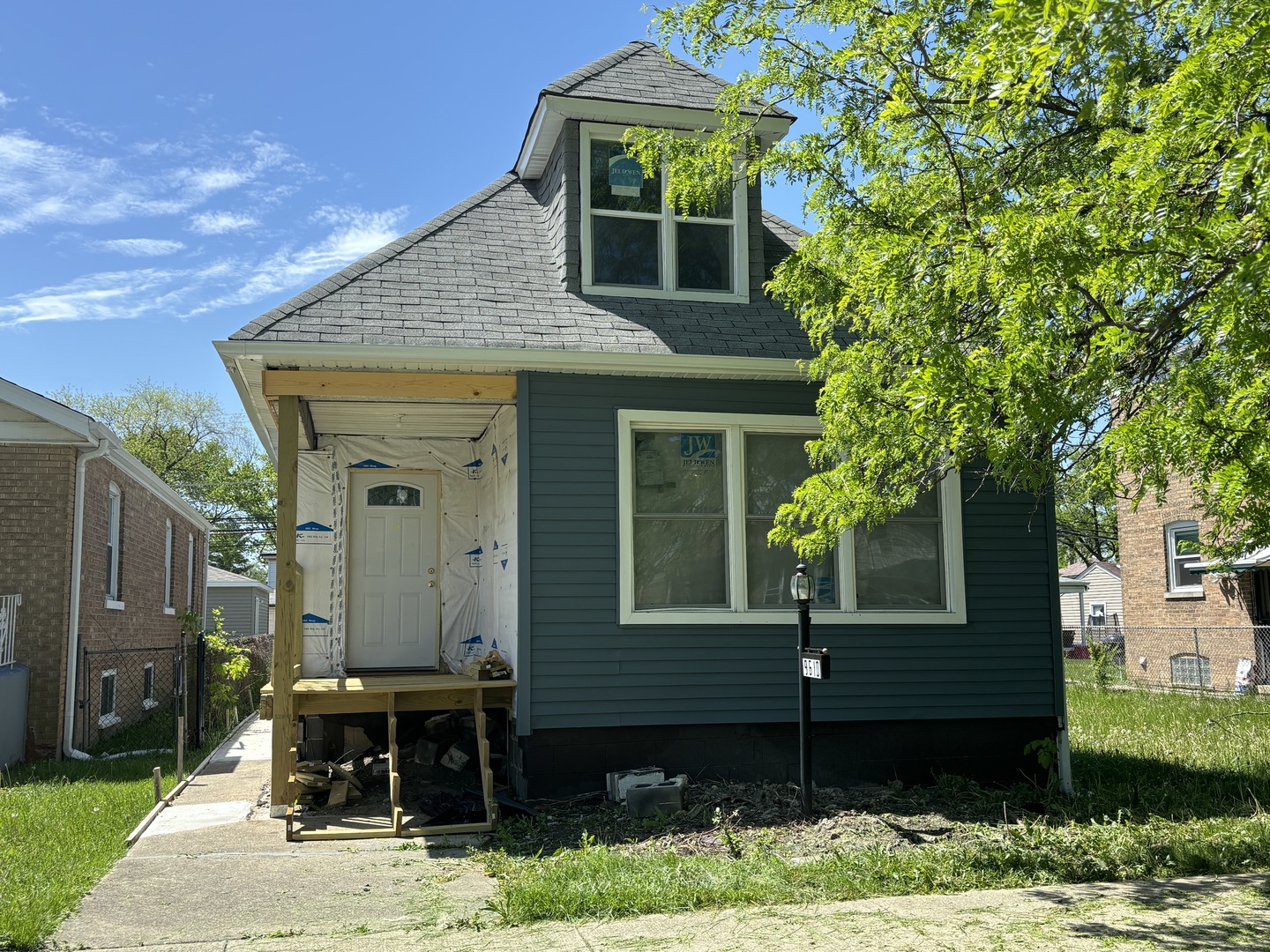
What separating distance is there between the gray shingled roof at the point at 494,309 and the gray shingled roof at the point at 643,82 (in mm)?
1265

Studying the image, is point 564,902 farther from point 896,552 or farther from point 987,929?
point 896,552

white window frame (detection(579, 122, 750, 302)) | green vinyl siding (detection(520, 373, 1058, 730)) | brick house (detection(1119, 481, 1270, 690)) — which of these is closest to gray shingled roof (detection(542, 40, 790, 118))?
white window frame (detection(579, 122, 750, 302))

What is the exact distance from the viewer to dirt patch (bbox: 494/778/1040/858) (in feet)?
21.9

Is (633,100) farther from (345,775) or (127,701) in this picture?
(127,701)

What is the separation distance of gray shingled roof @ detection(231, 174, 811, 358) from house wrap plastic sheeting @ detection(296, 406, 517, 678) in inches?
74.7

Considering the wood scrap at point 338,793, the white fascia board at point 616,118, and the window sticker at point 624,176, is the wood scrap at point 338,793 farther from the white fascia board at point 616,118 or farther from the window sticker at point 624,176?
the white fascia board at point 616,118

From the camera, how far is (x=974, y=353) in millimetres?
5547

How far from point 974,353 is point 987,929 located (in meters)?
2.77

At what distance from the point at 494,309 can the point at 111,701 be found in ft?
30.3

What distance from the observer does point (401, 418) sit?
34.4 feet

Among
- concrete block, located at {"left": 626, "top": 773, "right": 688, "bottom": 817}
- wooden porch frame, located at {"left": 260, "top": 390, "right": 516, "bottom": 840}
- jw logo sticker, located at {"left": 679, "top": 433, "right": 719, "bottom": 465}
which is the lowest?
concrete block, located at {"left": 626, "top": 773, "right": 688, "bottom": 817}

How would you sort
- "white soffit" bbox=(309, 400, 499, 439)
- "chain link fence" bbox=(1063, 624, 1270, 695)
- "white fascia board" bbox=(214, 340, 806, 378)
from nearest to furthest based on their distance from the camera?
"white fascia board" bbox=(214, 340, 806, 378)
"white soffit" bbox=(309, 400, 499, 439)
"chain link fence" bbox=(1063, 624, 1270, 695)

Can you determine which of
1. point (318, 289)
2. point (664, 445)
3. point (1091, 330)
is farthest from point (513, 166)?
point (1091, 330)

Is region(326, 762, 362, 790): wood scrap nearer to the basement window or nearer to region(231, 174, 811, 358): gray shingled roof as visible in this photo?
region(231, 174, 811, 358): gray shingled roof
